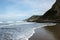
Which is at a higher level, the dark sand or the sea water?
the sea water

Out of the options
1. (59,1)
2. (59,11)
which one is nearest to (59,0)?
(59,1)

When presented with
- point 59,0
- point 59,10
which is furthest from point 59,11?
point 59,0

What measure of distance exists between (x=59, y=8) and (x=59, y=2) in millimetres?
2818

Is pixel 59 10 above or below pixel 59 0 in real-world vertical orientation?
below

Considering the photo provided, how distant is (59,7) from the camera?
71125mm

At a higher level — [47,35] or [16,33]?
[16,33]

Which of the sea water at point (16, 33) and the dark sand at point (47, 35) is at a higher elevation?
the sea water at point (16, 33)

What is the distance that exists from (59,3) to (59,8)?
2533mm

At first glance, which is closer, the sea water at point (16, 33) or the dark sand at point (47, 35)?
the dark sand at point (47, 35)

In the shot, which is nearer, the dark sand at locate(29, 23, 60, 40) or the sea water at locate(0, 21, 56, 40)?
the dark sand at locate(29, 23, 60, 40)

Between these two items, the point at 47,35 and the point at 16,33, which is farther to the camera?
the point at 16,33

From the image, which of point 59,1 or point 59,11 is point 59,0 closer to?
point 59,1

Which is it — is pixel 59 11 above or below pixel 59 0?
below

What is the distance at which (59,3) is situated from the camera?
7225cm
